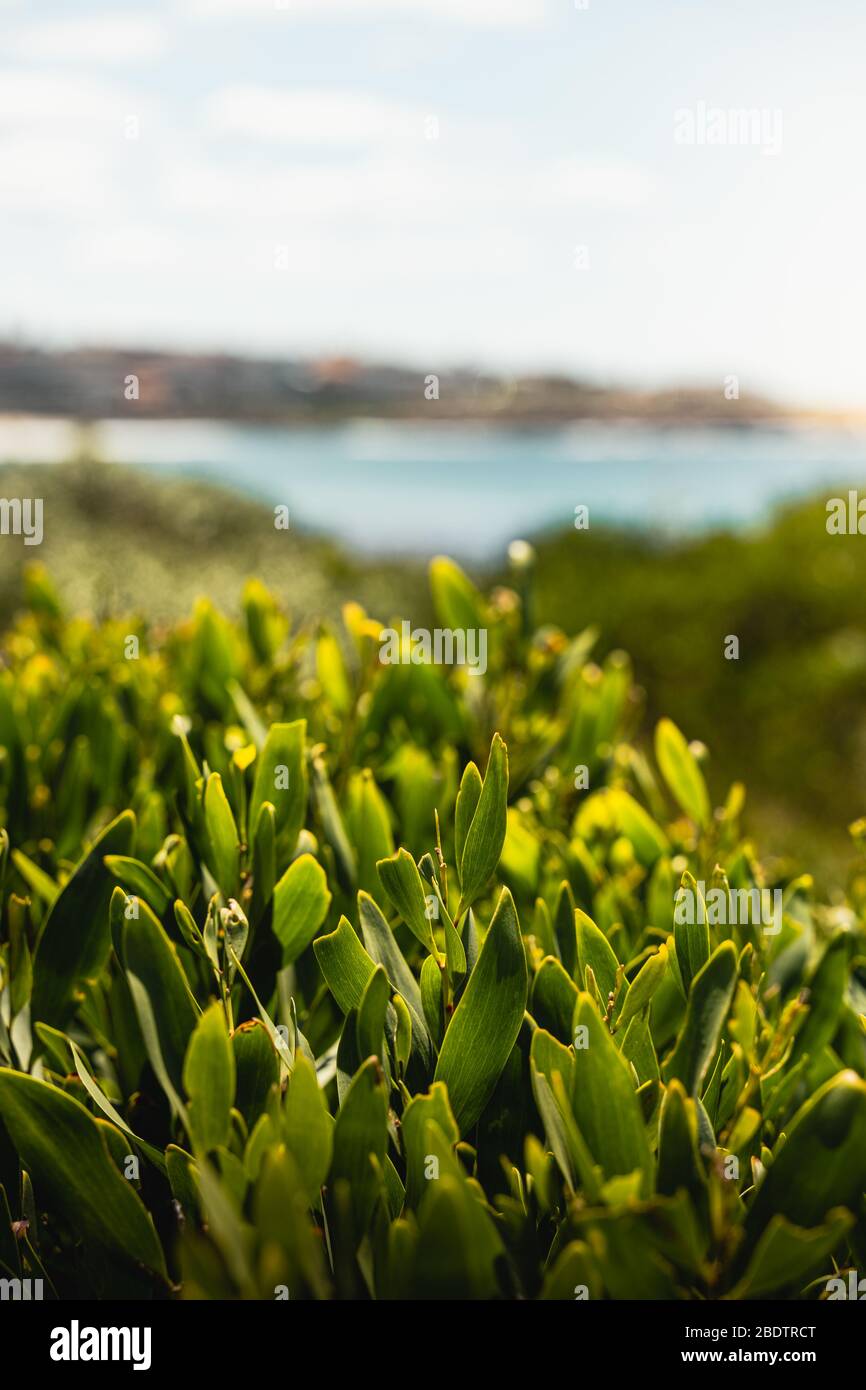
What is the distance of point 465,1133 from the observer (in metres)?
1.04

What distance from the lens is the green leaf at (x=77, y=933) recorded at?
1262 millimetres

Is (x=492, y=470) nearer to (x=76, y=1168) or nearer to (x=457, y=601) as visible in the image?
(x=457, y=601)

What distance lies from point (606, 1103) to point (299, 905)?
436mm

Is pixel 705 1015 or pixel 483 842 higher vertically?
pixel 483 842

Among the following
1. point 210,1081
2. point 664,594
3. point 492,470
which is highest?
point 492,470

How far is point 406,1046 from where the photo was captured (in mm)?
1035

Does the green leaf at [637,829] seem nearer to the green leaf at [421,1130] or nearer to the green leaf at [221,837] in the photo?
the green leaf at [221,837]

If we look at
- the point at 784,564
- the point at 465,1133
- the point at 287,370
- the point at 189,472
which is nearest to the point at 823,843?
the point at 784,564
